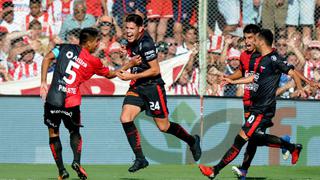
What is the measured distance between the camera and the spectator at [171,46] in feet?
52.9

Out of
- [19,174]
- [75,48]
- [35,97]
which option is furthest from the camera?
[35,97]

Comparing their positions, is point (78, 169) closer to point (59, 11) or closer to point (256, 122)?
point (256, 122)

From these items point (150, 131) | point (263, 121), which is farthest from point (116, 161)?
point (263, 121)

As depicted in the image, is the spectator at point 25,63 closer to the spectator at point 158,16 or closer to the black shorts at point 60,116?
the spectator at point 158,16

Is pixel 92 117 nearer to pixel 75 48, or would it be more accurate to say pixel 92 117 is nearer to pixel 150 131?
pixel 150 131

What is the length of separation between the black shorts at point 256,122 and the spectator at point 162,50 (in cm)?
415

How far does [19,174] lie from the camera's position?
1317cm

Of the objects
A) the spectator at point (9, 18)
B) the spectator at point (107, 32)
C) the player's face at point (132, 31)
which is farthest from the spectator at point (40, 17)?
the player's face at point (132, 31)

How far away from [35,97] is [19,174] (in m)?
3.03

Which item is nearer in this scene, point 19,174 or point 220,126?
point 19,174

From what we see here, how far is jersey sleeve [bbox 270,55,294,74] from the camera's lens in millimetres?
12039

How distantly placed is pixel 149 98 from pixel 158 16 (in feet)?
12.9

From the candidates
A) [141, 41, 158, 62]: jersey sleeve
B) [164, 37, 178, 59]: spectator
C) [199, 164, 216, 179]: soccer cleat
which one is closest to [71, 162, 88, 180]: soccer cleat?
[199, 164, 216, 179]: soccer cleat

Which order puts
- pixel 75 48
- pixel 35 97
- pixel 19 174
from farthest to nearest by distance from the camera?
pixel 35 97, pixel 19 174, pixel 75 48
